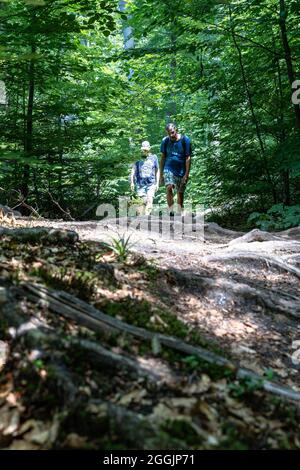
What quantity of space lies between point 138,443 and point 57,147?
26.0 feet

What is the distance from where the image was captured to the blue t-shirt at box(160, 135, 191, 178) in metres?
8.93

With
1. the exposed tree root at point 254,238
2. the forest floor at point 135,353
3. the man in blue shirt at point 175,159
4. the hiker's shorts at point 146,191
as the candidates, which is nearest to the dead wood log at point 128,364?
the forest floor at point 135,353

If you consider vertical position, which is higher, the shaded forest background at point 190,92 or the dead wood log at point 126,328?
the shaded forest background at point 190,92

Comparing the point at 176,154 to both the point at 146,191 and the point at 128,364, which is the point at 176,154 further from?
the point at 128,364

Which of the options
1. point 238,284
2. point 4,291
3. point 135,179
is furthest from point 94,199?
point 4,291

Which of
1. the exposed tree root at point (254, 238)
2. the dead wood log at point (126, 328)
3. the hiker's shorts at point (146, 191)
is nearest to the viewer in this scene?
the dead wood log at point (126, 328)

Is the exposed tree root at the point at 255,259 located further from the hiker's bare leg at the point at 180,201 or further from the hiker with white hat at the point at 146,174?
the hiker with white hat at the point at 146,174

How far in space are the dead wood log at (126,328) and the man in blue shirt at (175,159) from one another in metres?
6.62

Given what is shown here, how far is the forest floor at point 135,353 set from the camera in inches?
77.7

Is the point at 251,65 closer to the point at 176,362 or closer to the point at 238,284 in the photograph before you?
the point at 238,284

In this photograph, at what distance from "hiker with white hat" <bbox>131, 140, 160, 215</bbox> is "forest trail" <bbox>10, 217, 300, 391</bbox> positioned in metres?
4.02

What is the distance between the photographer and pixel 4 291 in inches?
104

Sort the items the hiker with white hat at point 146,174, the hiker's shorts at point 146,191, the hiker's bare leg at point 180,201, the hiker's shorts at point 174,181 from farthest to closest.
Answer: the hiker's shorts at point 146,191 < the hiker with white hat at point 146,174 < the hiker's bare leg at point 180,201 < the hiker's shorts at point 174,181

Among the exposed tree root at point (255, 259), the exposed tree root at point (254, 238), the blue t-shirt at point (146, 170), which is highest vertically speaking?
the blue t-shirt at point (146, 170)
